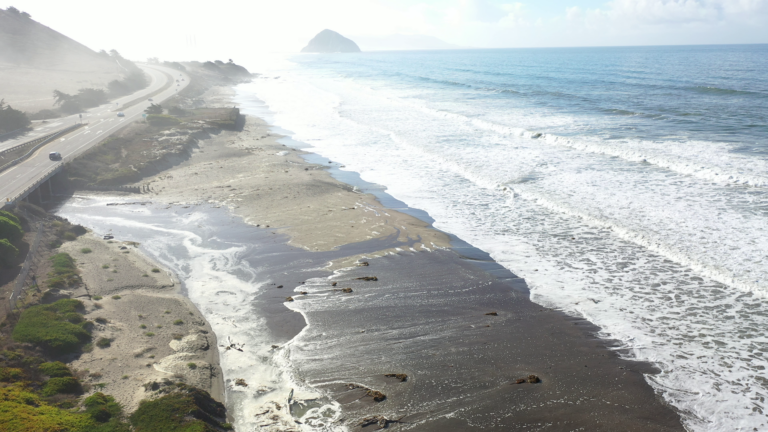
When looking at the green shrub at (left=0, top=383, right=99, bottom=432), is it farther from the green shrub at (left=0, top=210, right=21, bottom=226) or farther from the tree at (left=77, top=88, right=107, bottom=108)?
the tree at (left=77, top=88, right=107, bottom=108)

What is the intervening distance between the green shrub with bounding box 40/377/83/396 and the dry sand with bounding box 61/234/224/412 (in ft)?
1.27

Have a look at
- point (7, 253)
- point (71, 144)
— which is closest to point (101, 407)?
point (7, 253)

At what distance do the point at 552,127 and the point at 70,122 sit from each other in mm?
52235

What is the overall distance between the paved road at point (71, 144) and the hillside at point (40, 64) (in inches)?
412

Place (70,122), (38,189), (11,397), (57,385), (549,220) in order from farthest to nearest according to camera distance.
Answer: (70,122)
(38,189)
(549,220)
(57,385)
(11,397)

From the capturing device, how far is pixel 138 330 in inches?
631

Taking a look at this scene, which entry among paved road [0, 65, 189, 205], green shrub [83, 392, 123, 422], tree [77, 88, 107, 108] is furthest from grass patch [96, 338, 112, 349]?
tree [77, 88, 107, 108]

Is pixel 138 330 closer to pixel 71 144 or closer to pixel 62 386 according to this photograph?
pixel 62 386

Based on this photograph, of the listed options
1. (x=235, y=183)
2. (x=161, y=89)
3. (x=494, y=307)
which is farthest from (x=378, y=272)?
(x=161, y=89)

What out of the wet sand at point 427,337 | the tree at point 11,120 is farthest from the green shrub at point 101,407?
the tree at point 11,120

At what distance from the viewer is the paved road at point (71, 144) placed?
97.4ft

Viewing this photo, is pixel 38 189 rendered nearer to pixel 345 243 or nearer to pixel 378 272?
pixel 345 243

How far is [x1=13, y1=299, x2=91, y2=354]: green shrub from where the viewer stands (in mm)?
14547

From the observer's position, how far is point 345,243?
2341cm
